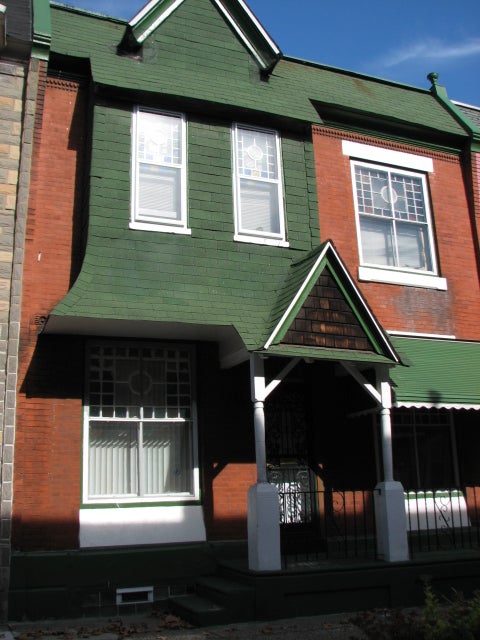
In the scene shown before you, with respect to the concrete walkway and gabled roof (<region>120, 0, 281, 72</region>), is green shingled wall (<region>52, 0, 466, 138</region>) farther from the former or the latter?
the concrete walkway

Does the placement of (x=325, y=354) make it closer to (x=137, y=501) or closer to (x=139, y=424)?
(x=139, y=424)

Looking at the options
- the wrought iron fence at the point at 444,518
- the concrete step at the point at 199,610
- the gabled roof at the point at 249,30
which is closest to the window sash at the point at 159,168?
the gabled roof at the point at 249,30

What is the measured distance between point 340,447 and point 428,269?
13.2 ft

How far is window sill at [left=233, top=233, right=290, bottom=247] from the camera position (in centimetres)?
1085

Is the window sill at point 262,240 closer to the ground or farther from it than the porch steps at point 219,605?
farther from it

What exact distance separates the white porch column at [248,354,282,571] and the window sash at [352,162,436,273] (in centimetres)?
456

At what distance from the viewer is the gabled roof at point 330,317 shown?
9422 millimetres

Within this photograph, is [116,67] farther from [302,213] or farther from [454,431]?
[454,431]

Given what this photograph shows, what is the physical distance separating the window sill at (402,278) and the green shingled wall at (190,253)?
1.25 meters

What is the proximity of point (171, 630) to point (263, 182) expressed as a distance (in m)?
6.84

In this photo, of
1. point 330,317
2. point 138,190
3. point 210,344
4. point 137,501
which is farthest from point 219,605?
point 138,190

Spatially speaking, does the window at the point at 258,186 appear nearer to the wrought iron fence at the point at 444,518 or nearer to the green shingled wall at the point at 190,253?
the green shingled wall at the point at 190,253

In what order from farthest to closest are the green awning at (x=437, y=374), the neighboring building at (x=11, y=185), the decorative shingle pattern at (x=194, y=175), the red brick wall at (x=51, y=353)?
the green awning at (x=437, y=374) → the decorative shingle pattern at (x=194, y=175) → the red brick wall at (x=51, y=353) → the neighboring building at (x=11, y=185)

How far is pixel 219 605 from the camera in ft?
27.4
